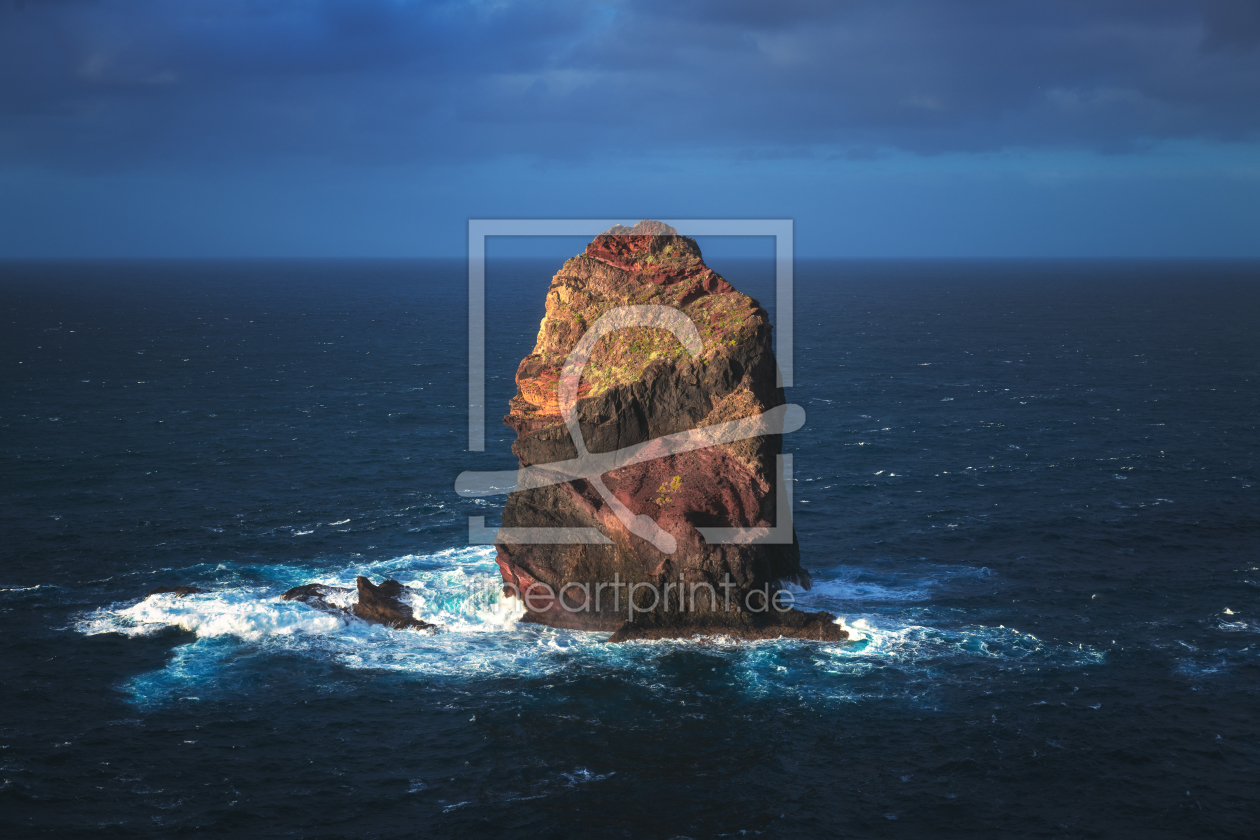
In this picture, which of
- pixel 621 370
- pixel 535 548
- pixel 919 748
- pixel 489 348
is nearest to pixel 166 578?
pixel 535 548

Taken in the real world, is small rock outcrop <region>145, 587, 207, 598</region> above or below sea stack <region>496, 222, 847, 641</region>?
below

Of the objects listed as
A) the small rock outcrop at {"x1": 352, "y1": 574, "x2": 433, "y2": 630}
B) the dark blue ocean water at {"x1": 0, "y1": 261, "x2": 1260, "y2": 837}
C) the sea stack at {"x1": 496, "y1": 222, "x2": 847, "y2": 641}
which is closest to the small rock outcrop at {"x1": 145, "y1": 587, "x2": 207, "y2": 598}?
the dark blue ocean water at {"x1": 0, "y1": 261, "x2": 1260, "y2": 837}

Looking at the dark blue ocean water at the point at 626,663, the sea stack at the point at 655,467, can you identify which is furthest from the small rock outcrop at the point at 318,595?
the sea stack at the point at 655,467

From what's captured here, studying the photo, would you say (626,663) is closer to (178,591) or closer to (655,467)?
(655,467)

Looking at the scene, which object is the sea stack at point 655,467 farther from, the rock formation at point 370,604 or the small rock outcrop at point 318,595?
the small rock outcrop at point 318,595

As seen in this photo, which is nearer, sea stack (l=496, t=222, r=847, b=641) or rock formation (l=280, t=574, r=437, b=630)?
sea stack (l=496, t=222, r=847, b=641)

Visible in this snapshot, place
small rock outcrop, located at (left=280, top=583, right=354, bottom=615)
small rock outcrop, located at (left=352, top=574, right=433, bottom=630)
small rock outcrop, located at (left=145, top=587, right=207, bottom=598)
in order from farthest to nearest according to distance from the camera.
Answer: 1. small rock outcrop, located at (left=145, top=587, right=207, bottom=598)
2. small rock outcrop, located at (left=280, top=583, right=354, bottom=615)
3. small rock outcrop, located at (left=352, top=574, right=433, bottom=630)

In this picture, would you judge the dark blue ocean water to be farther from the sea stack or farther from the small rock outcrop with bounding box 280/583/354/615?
the sea stack
